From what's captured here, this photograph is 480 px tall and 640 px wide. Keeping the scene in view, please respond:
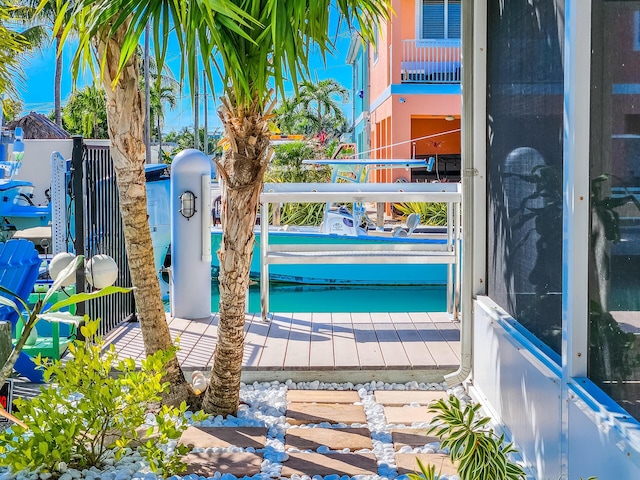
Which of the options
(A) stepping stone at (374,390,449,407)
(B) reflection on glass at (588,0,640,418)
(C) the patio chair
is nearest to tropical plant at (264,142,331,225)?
(C) the patio chair

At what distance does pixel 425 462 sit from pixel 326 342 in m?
2.20

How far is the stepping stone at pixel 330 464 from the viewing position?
11.2ft

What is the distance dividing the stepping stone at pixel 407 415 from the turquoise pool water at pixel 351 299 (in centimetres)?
685

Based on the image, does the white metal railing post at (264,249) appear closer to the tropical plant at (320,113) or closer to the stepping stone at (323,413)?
the stepping stone at (323,413)

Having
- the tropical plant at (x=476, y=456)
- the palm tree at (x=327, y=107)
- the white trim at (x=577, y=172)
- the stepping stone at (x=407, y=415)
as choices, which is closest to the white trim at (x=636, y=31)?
the white trim at (x=577, y=172)

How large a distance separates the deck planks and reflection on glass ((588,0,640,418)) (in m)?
Result: 2.58

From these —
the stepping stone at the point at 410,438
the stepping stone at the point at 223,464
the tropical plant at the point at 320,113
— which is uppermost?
the tropical plant at the point at 320,113

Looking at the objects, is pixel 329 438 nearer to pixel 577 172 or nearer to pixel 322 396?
pixel 322 396

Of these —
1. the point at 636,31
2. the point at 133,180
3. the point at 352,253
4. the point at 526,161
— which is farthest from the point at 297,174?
the point at 636,31

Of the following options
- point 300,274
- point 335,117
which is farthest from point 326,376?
point 335,117

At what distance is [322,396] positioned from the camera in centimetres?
473

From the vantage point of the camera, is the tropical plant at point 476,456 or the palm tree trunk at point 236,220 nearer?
the tropical plant at point 476,456

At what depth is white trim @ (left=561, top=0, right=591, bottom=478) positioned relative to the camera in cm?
251

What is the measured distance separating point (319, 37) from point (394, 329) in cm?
318
